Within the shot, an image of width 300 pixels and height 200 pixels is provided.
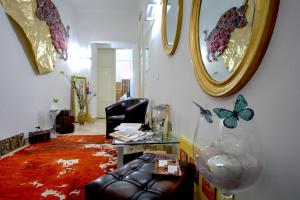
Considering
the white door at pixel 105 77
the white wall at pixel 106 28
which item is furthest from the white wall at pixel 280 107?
the white door at pixel 105 77

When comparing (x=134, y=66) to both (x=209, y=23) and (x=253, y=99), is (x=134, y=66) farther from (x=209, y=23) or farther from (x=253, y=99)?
(x=253, y=99)

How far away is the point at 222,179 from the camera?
66 centimetres

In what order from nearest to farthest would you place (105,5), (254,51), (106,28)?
(254,51)
(105,5)
(106,28)

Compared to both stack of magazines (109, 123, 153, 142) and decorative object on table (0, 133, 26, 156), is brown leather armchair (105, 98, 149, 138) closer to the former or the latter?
stack of magazines (109, 123, 153, 142)

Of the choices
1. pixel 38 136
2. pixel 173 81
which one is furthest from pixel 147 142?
pixel 38 136

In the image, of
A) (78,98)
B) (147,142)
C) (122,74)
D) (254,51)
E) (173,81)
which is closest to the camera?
(254,51)

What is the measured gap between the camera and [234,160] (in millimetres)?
659

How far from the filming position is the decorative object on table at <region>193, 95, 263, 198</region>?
651 mm

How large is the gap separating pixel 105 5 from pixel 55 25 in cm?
186

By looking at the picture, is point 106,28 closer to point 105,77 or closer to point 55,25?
point 105,77

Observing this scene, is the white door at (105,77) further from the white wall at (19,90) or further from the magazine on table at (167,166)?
the magazine on table at (167,166)

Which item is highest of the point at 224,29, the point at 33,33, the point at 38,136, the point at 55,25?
the point at 55,25

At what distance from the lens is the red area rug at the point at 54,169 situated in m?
1.62

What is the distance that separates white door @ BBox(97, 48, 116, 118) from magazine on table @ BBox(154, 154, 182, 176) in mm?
5396
